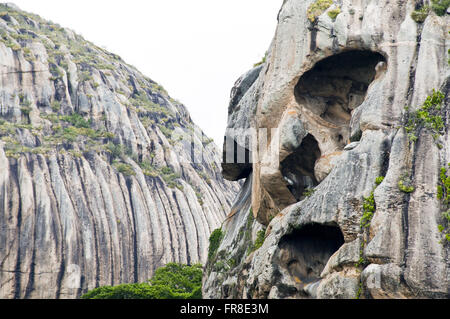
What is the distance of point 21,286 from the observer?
46.8 metres

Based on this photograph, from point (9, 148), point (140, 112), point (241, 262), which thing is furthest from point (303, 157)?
point (140, 112)

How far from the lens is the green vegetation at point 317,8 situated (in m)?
25.4

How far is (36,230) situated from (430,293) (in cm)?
3894

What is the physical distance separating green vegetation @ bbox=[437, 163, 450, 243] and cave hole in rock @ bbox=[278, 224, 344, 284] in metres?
6.11

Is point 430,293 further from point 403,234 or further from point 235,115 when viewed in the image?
point 235,115

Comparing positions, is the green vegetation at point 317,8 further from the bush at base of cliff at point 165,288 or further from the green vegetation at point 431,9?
the bush at base of cliff at point 165,288

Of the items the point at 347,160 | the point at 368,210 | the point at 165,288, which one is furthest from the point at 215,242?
the point at 368,210

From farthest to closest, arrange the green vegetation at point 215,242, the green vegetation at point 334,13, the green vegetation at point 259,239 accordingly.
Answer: the green vegetation at point 215,242 < the green vegetation at point 259,239 < the green vegetation at point 334,13

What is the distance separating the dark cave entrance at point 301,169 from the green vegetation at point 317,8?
214 inches

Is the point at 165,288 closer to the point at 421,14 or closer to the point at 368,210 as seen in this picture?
the point at 368,210

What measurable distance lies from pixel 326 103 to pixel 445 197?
10377 millimetres

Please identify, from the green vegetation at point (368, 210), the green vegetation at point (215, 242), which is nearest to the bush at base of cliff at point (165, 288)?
the green vegetation at point (215, 242)

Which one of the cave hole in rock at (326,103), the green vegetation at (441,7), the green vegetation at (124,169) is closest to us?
the green vegetation at (441,7)
